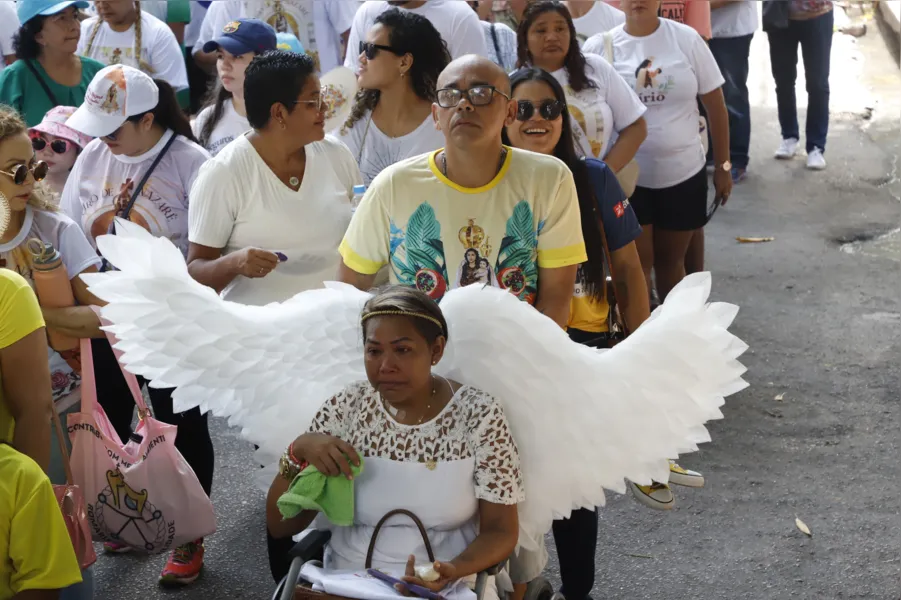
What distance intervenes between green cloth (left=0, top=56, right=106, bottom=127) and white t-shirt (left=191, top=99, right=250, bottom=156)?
778 millimetres

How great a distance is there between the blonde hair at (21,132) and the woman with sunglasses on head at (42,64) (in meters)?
1.67

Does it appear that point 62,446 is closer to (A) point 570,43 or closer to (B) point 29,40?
(B) point 29,40

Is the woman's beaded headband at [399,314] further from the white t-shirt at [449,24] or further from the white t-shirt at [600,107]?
the white t-shirt at [449,24]

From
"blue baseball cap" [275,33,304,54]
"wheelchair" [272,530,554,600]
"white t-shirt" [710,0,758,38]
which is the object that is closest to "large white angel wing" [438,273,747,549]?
"wheelchair" [272,530,554,600]

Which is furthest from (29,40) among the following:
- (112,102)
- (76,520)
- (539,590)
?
(539,590)

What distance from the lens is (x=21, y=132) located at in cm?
328

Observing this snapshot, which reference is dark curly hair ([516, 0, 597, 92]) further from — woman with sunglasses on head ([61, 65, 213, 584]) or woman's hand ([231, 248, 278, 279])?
woman's hand ([231, 248, 278, 279])

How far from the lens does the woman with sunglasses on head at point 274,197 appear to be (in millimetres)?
3576

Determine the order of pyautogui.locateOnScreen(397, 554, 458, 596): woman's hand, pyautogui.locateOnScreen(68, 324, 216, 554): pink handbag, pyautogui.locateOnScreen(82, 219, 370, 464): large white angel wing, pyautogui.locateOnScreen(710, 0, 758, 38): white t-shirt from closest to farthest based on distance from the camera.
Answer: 1. pyautogui.locateOnScreen(397, 554, 458, 596): woman's hand
2. pyautogui.locateOnScreen(82, 219, 370, 464): large white angel wing
3. pyautogui.locateOnScreen(68, 324, 216, 554): pink handbag
4. pyautogui.locateOnScreen(710, 0, 758, 38): white t-shirt

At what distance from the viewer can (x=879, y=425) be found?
482 centimetres

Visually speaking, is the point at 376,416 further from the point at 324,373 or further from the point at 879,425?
the point at 879,425

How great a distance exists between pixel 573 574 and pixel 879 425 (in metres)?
2.17

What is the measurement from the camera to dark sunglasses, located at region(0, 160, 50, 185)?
10.5 feet

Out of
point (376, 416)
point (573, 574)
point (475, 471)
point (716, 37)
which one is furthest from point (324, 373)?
point (716, 37)
